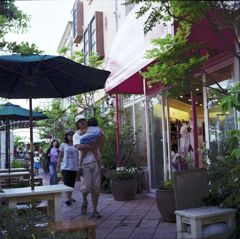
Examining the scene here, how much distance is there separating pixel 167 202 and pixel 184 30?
268cm

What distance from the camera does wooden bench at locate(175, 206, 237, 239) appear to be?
4770 mm

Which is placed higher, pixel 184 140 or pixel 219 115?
pixel 219 115

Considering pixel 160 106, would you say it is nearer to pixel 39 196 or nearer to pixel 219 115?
pixel 219 115

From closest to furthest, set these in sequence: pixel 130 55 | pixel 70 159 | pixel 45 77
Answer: pixel 45 77, pixel 130 55, pixel 70 159

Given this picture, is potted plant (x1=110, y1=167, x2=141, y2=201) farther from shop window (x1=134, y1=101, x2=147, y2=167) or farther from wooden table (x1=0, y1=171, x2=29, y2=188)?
wooden table (x1=0, y1=171, x2=29, y2=188)

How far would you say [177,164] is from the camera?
9.43m

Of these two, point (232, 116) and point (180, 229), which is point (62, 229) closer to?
point (180, 229)

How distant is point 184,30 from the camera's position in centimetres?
548

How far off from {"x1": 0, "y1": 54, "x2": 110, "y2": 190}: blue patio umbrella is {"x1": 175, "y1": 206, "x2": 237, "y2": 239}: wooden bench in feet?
7.46

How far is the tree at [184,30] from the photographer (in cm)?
408

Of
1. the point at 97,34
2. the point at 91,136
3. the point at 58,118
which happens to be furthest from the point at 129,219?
the point at 58,118

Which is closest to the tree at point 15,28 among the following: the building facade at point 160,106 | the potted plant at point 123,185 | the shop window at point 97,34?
the building facade at point 160,106

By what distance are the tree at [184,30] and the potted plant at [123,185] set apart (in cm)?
452

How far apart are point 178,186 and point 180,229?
1.83 ft
